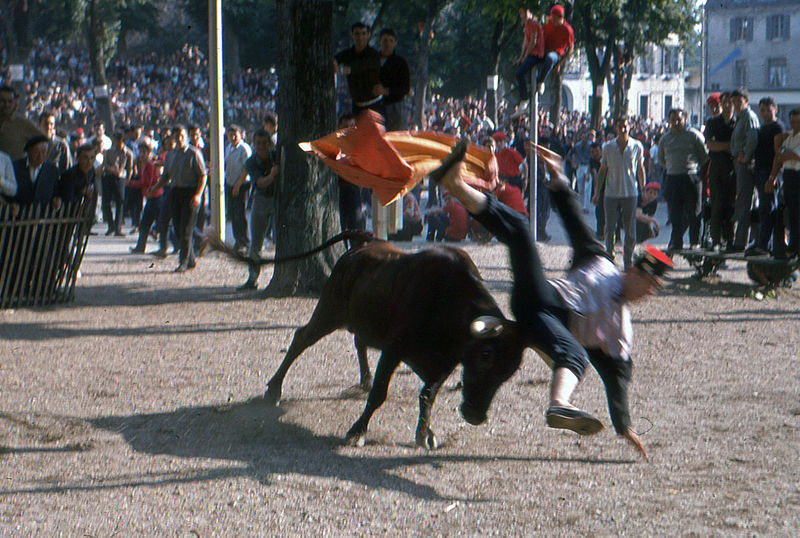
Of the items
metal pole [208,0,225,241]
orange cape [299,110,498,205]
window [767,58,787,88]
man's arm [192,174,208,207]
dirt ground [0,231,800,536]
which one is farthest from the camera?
window [767,58,787,88]

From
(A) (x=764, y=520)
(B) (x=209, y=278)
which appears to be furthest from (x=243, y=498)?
(B) (x=209, y=278)

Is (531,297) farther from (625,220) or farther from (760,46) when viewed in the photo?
(760,46)

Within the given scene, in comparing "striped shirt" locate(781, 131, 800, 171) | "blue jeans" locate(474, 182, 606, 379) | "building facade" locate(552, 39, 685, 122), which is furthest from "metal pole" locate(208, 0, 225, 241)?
"building facade" locate(552, 39, 685, 122)

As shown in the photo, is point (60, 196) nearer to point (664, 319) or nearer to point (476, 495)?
point (664, 319)

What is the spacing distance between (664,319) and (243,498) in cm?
629

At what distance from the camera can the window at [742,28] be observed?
80062 millimetres

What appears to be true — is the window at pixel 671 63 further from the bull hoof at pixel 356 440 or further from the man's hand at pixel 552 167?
the bull hoof at pixel 356 440

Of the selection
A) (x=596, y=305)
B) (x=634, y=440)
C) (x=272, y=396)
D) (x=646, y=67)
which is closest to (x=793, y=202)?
(x=634, y=440)

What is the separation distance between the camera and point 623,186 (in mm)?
13797

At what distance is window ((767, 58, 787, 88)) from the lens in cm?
7825

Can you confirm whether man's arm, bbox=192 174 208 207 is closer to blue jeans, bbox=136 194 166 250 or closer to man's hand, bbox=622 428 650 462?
blue jeans, bbox=136 194 166 250

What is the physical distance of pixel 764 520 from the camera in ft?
15.7

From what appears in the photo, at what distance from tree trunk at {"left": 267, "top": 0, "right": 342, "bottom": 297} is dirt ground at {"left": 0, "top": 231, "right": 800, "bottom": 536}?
5.68 feet

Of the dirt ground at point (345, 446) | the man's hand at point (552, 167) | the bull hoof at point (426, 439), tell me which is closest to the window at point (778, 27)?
the dirt ground at point (345, 446)
